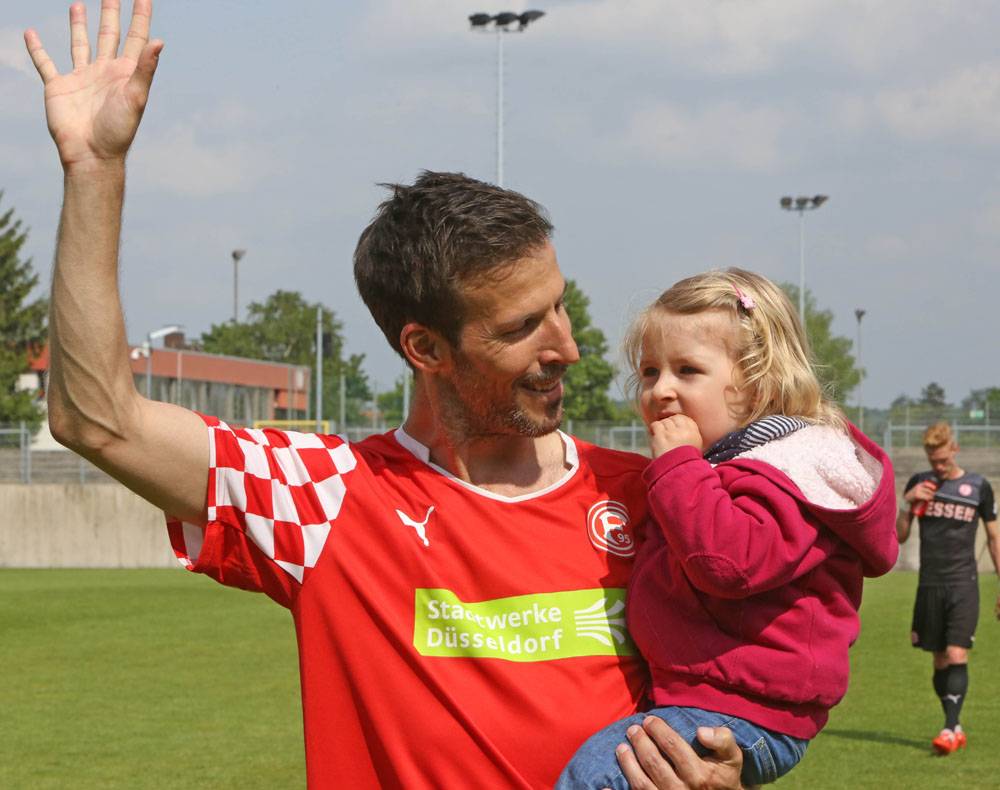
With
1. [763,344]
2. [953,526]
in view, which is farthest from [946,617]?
[763,344]

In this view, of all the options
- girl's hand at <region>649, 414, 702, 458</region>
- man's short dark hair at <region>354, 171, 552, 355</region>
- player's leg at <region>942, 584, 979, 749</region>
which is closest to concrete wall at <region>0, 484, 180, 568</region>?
player's leg at <region>942, 584, 979, 749</region>

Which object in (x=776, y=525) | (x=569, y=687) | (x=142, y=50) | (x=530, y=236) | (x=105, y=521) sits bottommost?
(x=105, y=521)

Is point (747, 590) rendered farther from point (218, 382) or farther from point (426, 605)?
point (218, 382)

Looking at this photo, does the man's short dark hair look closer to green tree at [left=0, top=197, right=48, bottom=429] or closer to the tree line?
the tree line

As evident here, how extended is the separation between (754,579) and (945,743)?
8.33m

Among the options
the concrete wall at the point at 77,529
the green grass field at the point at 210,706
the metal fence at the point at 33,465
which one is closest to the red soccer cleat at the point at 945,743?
the green grass field at the point at 210,706

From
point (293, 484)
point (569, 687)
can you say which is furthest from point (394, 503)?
point (569, 687)

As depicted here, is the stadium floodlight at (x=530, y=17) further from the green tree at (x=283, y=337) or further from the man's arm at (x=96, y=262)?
the green tree at (x=283, y=337)

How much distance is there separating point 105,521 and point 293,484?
1229 inches

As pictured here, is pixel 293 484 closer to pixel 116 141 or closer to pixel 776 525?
pixel 116 141

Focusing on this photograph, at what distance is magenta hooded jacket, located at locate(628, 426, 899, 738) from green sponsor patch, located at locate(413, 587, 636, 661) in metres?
0.10

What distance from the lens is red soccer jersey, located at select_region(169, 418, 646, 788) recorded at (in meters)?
2.90

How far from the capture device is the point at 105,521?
3309 centimetres

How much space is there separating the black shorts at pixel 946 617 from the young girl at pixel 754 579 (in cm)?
883
